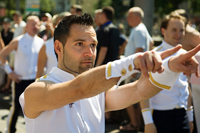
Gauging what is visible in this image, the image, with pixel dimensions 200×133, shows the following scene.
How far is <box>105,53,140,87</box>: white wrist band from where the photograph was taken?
1684mm

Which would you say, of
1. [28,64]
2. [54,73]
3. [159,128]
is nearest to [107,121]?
[28,64]

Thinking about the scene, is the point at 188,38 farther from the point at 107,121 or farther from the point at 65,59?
the point at 107,121

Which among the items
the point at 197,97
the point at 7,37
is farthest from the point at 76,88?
the point at 7,37

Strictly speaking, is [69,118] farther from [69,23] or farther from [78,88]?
[69,23]

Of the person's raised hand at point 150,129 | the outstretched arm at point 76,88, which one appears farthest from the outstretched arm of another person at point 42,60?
the outstretched arm at point 76,88

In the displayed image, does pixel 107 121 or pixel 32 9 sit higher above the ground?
pixel 32 9

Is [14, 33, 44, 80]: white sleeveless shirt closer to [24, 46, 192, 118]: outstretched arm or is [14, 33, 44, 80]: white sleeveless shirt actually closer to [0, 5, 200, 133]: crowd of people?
[0, 5, 200, 133]: crowd of people

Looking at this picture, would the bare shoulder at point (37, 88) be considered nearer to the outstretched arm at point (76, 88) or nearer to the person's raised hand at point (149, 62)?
the outstretched arm at point (76, 88)

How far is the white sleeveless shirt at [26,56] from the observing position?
5906 millimetres

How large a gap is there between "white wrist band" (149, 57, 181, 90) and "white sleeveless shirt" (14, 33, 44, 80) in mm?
4242

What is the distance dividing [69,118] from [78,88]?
47 cm

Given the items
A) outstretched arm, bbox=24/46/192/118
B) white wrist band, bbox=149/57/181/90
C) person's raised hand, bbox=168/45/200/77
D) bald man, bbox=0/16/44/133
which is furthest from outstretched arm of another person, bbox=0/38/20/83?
person's raised hand, bbox=168/45/200/77

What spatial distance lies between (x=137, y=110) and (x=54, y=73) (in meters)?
4.12

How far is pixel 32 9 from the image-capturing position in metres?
12.0
